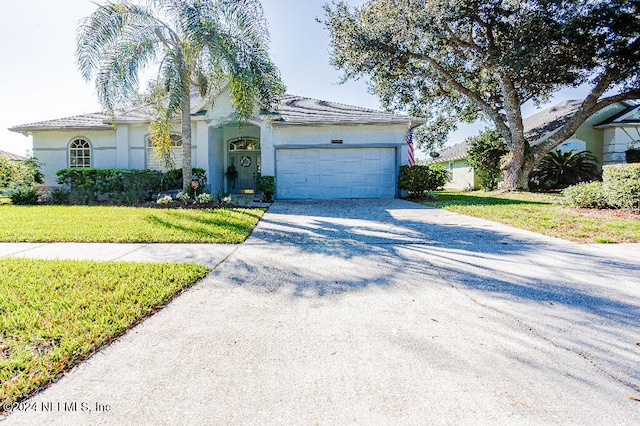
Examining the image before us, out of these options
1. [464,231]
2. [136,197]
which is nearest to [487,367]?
[464,231]

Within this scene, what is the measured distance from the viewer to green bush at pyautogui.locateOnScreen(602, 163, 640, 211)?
858cm

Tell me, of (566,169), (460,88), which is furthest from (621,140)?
(460,88)

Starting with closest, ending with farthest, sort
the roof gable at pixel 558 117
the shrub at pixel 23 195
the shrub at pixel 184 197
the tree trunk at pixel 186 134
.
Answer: the tree trunk at pixel 186 134 < the shrub at pixel 184 197 < the shrub at pixel 23 195 < the roof gable at pixel 558 117

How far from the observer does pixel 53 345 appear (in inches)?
92.7

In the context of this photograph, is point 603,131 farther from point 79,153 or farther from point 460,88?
point 79,153

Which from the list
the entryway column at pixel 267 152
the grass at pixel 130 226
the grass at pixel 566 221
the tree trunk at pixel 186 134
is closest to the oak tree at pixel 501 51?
the entryway column at pixel 267 152

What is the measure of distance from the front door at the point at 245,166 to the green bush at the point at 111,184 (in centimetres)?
437

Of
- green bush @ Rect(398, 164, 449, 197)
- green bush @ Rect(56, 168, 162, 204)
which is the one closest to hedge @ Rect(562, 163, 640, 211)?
green bush @ Rect(398, 164, 449, 197)

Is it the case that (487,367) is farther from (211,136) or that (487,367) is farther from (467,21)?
(467,21)

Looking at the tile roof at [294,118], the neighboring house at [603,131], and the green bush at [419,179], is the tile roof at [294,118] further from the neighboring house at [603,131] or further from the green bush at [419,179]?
the neighboring house at [603,131]

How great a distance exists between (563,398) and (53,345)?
3.26m

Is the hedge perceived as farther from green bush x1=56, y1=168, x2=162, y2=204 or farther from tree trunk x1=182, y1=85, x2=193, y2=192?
green bush x1=56, y1=168, x2=162, y2=204

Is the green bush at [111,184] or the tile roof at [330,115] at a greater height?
the tile roof at [330,115]

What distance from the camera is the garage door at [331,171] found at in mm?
14602
